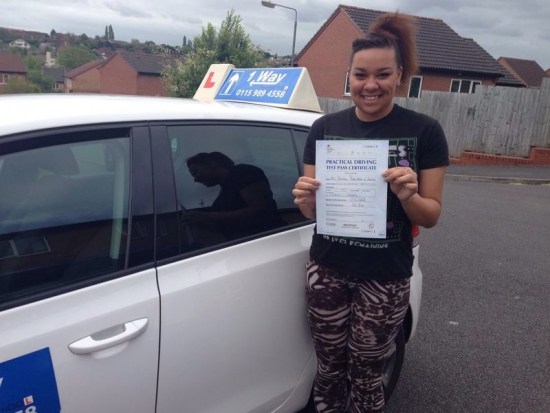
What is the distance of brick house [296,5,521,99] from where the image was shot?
78.9 ft

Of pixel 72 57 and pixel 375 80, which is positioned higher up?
pixel 72 57

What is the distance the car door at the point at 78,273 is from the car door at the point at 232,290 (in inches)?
3.4

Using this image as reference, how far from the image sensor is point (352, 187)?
1857 mm

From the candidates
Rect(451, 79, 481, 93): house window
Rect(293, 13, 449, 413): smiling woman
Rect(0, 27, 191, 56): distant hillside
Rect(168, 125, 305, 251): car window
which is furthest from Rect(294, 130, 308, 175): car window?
Rect(0, 27, 191, 56): distant hillside

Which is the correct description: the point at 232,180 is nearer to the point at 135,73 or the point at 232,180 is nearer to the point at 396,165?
the point at 396,165

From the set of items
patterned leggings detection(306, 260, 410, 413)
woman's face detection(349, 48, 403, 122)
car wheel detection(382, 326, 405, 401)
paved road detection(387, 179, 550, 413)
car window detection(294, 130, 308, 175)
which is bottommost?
paved road detection(387, 179, 550, 413)

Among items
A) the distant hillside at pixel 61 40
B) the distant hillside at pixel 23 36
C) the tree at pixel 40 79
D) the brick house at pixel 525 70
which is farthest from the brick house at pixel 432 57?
the distant hillside at pixel 23 36

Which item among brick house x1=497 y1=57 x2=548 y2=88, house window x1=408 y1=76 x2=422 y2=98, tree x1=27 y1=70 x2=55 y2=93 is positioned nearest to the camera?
house window x1=408 y1=76 x2=422 y2=98

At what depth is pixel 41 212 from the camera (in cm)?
155

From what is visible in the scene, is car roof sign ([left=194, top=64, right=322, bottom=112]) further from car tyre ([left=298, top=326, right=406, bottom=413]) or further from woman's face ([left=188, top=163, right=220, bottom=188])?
car tyre ([left=298, top=326, right=406, bottom=413])

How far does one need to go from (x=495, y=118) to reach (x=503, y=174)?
2.56 metres

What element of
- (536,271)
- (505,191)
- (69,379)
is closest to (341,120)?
(69,379)

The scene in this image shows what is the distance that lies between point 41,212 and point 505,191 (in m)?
10.3

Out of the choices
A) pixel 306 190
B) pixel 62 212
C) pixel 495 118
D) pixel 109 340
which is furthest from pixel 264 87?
pixel 495 118
